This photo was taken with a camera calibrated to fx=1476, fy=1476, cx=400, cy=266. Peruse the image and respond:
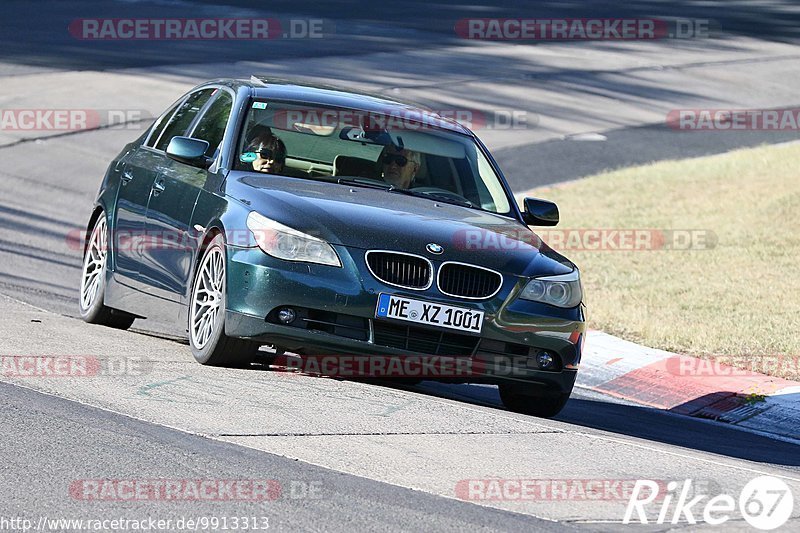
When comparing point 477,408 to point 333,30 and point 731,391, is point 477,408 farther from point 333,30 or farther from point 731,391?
point 333,30

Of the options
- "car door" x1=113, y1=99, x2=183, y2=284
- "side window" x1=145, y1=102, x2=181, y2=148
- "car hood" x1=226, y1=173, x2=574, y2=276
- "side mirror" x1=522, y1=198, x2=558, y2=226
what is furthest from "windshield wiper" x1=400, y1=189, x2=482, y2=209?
"side window" x1=145, y1=102, x2=181, y2=148

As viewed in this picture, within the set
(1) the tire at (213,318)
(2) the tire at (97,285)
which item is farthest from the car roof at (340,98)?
(2) the tire at (97,285)

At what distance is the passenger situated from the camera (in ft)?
27.9

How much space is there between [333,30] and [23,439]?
83.3 feet

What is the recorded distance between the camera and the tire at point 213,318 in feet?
25.3

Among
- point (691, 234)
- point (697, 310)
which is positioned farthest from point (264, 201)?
point (691, 234)

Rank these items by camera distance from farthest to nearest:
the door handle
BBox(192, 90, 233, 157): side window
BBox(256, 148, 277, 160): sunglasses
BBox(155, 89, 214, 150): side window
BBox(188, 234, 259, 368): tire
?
1. BBox(155, 89, 214, 150): side window
2. the door handle
3. BBox(192, 90, 233, 157): side window
4. BBox(256, 148, 277, 160): sunglasses
5. BBox(188, 234, 259, 368): tire

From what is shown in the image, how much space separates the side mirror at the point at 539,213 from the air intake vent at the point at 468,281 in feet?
4.25

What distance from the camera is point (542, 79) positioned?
1053 inches

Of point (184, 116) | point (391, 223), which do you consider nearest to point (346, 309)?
point (391, 223)

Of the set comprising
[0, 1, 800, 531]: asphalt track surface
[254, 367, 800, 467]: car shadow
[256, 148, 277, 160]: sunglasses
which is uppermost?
[256, 148, 277, 160]: sunglasses

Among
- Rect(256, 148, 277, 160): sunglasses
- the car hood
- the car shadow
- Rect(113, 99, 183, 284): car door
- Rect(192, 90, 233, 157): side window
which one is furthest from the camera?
Rect(113, 99, 183, 284): car door

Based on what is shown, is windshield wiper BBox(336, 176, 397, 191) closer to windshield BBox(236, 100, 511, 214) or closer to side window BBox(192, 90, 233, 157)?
windshield BBox(236, 100, 511, 214)

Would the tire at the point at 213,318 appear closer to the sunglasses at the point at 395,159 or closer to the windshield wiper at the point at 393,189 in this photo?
the windshield wiper at the point at 393,189
